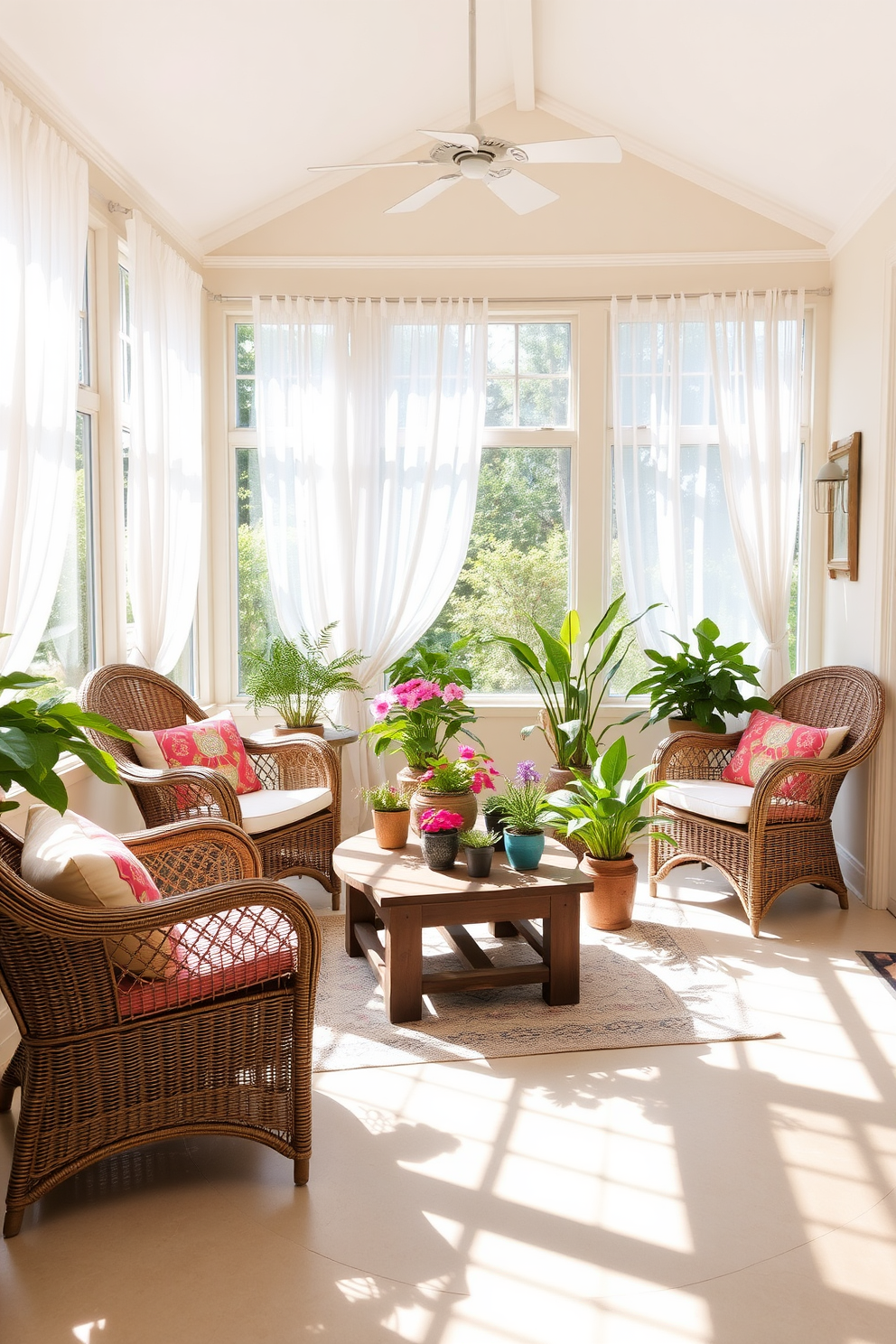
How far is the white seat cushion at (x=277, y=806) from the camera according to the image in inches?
152

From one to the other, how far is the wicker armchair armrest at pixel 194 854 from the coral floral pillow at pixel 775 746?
2.05 m

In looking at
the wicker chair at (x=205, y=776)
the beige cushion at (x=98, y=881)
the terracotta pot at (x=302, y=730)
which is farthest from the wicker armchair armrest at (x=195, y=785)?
the beige cushion at (x=98, y=881)

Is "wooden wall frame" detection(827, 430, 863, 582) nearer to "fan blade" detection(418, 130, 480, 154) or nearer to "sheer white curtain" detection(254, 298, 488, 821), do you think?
"sheer white curtain" detection(254, 298, 488, 821)

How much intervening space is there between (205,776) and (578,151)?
2.30m

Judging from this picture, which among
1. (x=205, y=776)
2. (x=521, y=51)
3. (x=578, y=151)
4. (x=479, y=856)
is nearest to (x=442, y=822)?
(x=479, y=856)

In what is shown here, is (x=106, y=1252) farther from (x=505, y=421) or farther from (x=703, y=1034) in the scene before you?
(x=505, y=421)

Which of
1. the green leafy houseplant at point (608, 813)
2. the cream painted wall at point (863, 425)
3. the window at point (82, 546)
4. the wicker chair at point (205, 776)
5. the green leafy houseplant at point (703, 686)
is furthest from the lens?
the green leafy houseplant at point (703, 686)

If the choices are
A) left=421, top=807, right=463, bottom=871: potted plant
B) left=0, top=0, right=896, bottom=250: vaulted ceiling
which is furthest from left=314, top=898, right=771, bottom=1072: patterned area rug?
left=0, top=0, right=896, bottom=250: vaulted ceiling

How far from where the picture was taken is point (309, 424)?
205 inches

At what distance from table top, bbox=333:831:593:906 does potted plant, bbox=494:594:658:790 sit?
1359 millimetres

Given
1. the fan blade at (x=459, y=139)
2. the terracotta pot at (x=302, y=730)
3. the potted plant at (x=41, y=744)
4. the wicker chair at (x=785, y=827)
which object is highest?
the fan blade at (x=459, y=139)

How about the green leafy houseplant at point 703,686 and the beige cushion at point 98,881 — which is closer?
the beige cushion at point 98,881

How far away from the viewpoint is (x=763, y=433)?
5.09 m

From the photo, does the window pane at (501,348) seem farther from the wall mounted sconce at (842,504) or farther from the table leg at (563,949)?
the table leg at (563,949)
